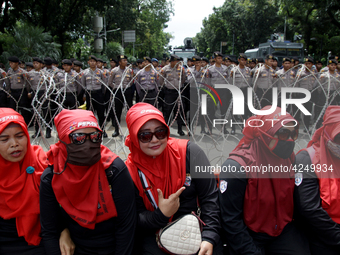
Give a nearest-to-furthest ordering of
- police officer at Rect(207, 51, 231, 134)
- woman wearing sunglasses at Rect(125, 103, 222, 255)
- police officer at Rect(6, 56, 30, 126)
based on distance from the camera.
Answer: woman wearing sunglasses at Rect(125, 103, 222, 255), police officer at Rect(207, 51, 231, 134), police officer at Rect(6, 56, 30, 126)

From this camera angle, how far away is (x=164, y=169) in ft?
6.17

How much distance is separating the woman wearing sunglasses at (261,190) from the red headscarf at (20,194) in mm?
1382

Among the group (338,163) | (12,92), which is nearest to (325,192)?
(338,163)

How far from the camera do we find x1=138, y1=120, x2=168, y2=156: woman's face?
181 centimetres

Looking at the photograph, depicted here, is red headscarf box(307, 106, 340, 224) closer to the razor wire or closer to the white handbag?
the white handbag

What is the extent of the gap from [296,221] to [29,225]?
202 centimetres

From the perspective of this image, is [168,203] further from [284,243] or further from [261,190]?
[284,243]

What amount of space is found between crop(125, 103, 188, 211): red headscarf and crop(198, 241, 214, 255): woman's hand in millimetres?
393

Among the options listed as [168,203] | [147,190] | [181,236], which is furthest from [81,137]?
[181,236]

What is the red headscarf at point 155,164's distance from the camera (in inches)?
72.7

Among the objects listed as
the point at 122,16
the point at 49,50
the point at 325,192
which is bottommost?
the point at 325,192

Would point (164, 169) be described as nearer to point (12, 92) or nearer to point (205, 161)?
point (205, 161)

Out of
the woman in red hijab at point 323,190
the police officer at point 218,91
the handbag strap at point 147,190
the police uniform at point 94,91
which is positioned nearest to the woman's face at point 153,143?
the handbag strap at point 147,190

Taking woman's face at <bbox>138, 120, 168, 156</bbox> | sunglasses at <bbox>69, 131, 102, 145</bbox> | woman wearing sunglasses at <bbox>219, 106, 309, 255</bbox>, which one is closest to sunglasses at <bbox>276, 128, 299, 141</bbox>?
woman wearing sunglasses at <bbox>219, 106, 309, 255</bbox>
